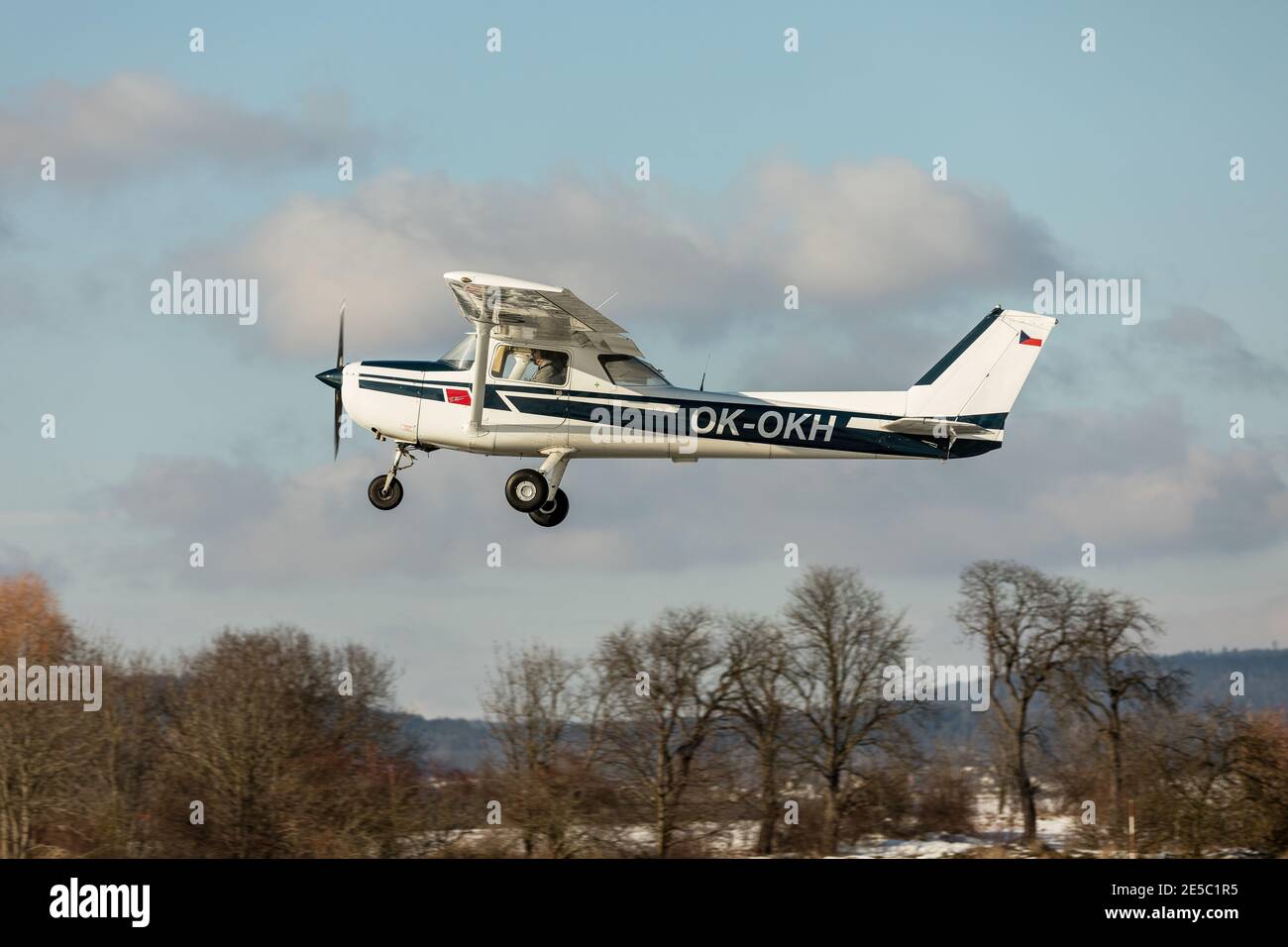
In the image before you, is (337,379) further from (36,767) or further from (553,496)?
(36,767)

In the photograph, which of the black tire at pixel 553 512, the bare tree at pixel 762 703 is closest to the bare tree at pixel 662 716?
the bare tree at pixel 762 703

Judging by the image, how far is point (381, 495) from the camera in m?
21.5

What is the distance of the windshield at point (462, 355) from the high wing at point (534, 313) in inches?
21.5

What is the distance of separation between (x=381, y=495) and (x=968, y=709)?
2886 cm

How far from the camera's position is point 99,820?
37.6 metres

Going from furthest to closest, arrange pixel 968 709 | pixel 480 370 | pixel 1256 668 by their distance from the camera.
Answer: pixel 1256 668, pixel 968 709, pixel 480 370

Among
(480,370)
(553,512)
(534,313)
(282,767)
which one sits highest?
(534,313)

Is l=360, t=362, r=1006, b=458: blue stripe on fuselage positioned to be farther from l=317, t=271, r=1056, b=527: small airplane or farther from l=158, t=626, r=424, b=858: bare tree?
l=158, t=626, r=424, b=858: bare tree

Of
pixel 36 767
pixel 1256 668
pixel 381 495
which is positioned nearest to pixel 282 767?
pixel 36 767

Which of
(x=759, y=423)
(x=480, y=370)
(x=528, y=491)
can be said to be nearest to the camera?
(x=480, y=370)

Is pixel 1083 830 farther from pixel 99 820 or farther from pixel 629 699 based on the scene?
pixel 99 820
